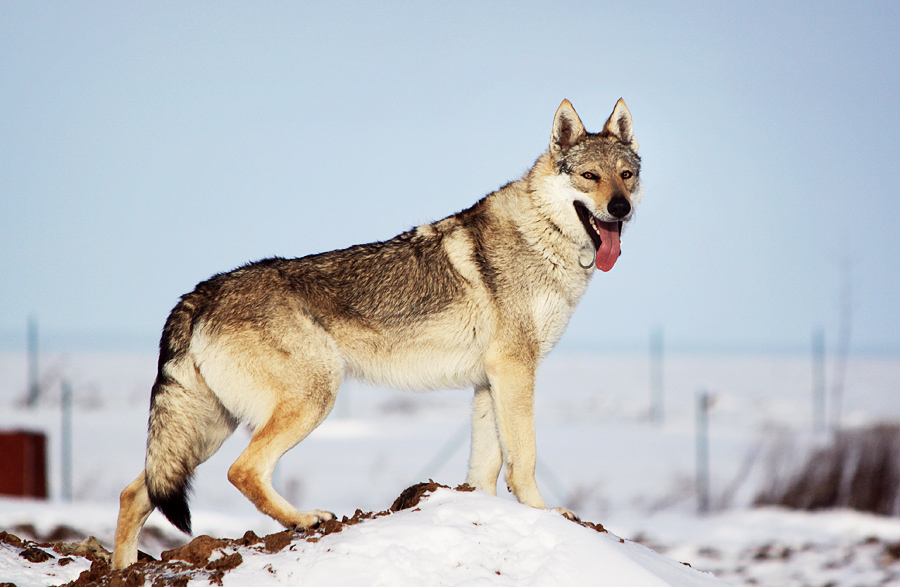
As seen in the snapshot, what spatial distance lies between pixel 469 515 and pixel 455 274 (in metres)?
1.70

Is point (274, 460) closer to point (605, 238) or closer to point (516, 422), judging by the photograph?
point (516, 422)

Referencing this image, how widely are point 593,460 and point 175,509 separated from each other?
53.9ft

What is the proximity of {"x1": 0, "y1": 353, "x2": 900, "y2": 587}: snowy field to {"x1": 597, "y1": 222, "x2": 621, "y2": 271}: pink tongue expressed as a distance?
1.81 m

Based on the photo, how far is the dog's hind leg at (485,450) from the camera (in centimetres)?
562

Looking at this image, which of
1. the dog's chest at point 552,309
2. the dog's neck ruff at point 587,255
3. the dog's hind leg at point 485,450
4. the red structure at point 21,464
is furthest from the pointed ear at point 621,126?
the red structure at point 21,464

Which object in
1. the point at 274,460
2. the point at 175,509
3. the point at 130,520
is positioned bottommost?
the point at 130,520

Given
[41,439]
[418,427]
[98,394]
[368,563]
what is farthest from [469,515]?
[98,394]

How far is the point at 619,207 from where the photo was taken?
532 cm

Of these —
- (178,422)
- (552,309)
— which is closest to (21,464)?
(178,422)

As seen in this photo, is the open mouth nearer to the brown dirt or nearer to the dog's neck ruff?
the dog's neck ruff

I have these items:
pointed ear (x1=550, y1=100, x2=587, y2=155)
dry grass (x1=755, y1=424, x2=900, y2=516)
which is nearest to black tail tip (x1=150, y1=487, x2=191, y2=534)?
pointed ear (x1=550, y1=100, x2=587, y2=155)

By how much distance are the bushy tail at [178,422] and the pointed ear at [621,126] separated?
3.27m

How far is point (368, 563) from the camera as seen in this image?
13.3 feet

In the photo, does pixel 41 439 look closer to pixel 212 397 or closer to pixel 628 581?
pixel 212 397
